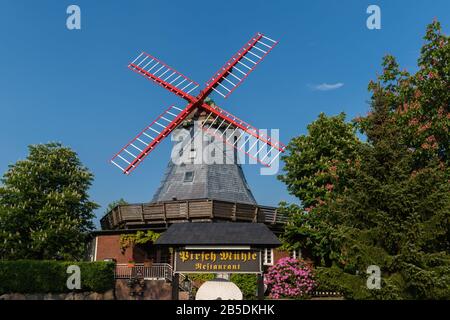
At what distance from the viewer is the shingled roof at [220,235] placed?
1672 cm

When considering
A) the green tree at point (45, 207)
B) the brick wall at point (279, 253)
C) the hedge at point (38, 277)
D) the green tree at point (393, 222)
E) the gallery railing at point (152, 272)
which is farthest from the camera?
the green tree at point (45, 207)

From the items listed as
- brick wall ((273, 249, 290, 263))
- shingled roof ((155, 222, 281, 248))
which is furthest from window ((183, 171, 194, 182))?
shingled roof ((155, 222, 281, 248))

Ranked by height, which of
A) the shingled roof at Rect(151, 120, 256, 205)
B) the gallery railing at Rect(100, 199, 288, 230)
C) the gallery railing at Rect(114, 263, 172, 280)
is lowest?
the gallery railing at Rect(114, 263, 172, 280)

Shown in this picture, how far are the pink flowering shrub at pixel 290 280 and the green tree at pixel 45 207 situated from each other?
16.9m

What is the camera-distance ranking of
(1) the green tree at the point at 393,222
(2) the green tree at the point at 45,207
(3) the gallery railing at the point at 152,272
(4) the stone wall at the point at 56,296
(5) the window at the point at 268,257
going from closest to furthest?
(1) the green tree at the point at 393,222, (4) the stone wall at the point at 56,296, (3) the gallery railing at the point at 152,272, (5) the window at the point at 268,257, (2) the green tree at the point at 45,207

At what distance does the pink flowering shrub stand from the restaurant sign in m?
9.84

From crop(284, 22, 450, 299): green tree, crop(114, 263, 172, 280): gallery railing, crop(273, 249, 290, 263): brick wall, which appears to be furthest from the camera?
crop(273, 249, 290, 263): brick wall

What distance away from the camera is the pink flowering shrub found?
25.5 metres

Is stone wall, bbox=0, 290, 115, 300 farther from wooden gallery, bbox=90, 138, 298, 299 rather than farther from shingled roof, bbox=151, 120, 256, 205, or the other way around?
shingled roof, bbox=151, 120, 256, 205

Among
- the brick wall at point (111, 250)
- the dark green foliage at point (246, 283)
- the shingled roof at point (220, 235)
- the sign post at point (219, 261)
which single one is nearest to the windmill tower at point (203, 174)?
the brick wall at point (111, 250)

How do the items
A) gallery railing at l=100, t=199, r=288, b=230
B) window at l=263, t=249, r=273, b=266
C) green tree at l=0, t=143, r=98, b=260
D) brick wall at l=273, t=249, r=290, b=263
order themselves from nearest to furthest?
gallery railing at l=100, t=199, r=288, b=230, window at l=263, t=249, r=273, b=266, brick wall at l=273, t=249, r=290, b=263, green tree at l=0, t=143, r=98, b=260

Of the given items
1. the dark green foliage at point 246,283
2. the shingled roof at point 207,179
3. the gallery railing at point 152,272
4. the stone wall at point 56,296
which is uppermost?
the shingled roof at point 207,179

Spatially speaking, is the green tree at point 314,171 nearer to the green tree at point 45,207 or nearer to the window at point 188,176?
the window at point 188,176
